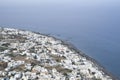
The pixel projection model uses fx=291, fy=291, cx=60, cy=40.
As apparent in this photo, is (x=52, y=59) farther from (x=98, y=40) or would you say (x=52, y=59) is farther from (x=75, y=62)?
(x=98, y=40)

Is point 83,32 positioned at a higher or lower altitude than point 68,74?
higher

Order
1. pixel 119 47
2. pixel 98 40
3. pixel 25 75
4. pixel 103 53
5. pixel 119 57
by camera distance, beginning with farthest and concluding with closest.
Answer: pixel 98 40, pixel 119 47, pixel 103 53, pixel 119 57, pixel 25 75

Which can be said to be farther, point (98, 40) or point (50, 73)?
point (98, 40)

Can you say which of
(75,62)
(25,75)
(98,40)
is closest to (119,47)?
(98,40)

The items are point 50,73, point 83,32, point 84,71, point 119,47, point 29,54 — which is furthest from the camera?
point 83,32

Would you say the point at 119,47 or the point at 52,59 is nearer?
the point at 52,59

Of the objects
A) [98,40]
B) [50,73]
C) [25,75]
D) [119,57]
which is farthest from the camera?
[98,40]

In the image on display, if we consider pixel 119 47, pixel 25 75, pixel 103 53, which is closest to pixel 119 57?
pixel 103 53

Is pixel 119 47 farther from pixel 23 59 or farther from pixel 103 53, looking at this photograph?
pixel 23 59

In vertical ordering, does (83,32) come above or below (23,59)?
above
